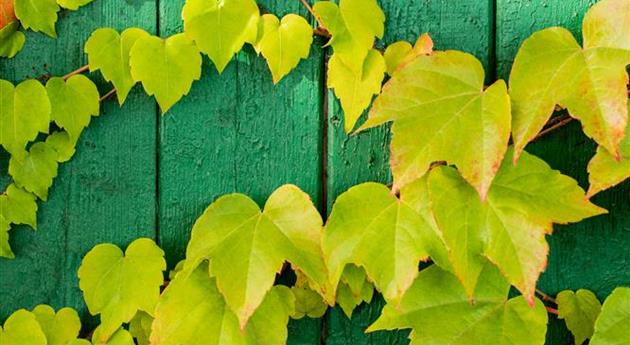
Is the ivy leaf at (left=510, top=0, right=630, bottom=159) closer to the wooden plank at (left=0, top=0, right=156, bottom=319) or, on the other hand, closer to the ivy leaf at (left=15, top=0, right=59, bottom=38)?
the wooden plank at (left=0, top=0, right=156, bottom=319)

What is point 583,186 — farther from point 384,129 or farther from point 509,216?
point 384,129

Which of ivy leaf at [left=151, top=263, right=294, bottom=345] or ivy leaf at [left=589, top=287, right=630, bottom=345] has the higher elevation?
ivy leaf at [left=589, top=287, right=630, bottom=345]

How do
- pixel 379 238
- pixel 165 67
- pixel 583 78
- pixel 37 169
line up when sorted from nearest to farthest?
pixel 583 78 → pixel 379 238 → pixel 165 67 → pixel 37 169

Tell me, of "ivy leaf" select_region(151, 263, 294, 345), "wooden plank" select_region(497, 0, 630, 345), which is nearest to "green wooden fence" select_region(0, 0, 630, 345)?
"wooden plank" select_region(497, 0, 630, 345)

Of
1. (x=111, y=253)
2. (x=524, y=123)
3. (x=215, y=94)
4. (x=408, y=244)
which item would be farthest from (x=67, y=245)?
(x=524, y=123)

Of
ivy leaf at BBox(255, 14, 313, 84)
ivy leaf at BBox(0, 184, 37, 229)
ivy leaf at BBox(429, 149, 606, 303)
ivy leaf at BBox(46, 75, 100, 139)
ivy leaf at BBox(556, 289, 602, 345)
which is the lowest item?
ivy leaf at BBox(556, 289, 602, 345)

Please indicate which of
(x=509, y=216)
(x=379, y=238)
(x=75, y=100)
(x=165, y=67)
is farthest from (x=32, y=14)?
(x=509, y=216)

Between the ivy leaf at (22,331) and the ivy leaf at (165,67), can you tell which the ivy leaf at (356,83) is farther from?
the ivy leaf at (22,331)
